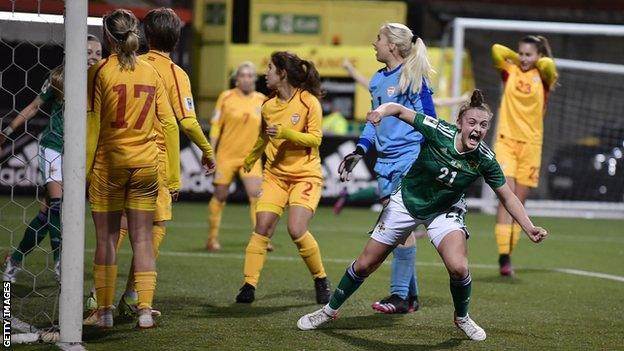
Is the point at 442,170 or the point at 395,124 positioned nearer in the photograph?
the point at 442,170

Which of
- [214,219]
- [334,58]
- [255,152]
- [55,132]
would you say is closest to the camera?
[55,132]

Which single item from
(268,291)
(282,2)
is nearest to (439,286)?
(268,291)

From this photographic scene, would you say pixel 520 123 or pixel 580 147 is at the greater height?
pixel 520 123

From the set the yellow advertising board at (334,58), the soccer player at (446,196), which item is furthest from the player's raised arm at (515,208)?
the yellow advertising board at (334,58)

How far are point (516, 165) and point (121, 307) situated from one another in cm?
482

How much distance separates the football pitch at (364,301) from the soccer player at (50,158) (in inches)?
23.8

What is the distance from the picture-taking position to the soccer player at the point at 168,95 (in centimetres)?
746

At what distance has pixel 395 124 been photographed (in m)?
8.43

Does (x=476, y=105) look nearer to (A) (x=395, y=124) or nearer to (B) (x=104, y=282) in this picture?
(A) (x=395, y=124)

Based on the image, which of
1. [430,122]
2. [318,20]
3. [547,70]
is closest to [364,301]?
[430,122]

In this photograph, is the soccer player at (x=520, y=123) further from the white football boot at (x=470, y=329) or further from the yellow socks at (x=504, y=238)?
the white football boot at (x=470, y=329)

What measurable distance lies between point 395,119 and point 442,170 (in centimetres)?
132

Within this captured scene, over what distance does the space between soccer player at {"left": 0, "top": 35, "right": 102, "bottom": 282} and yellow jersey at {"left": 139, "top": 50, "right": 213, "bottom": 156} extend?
475 mm

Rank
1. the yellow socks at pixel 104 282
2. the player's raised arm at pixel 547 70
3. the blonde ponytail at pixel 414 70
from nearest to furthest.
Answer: the yellow socks at pixel 104 282 < the blonde ponytail at pixel 414 70 < the player's raised arm at pixel 547 70
